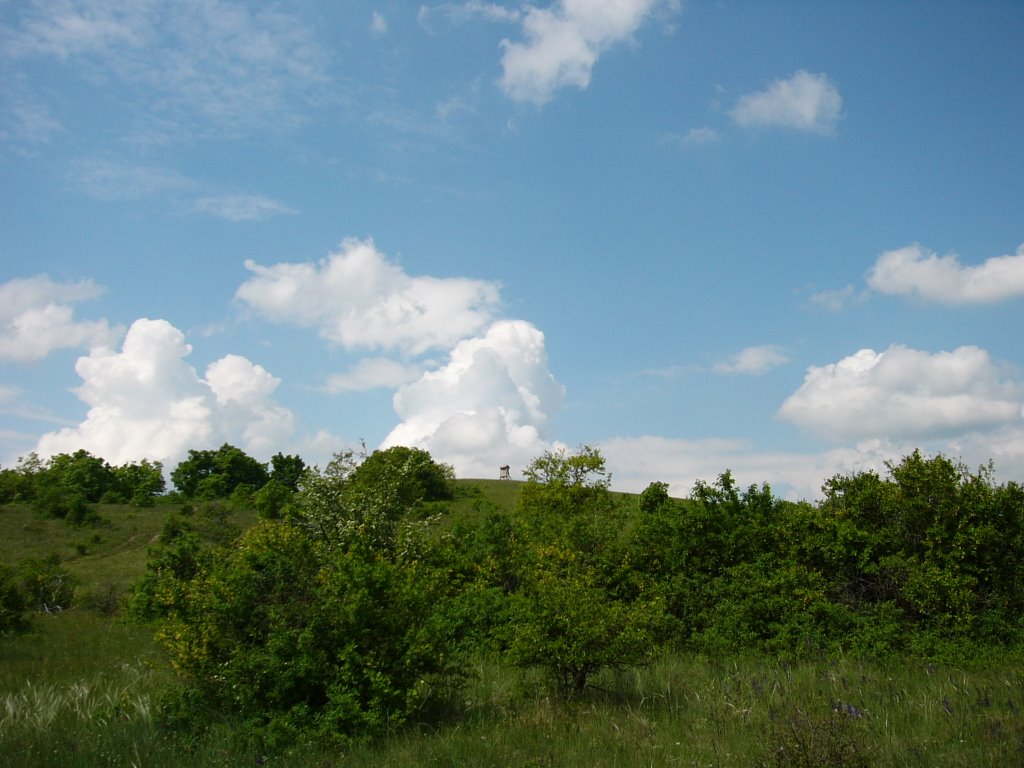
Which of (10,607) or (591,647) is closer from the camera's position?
(591,647)

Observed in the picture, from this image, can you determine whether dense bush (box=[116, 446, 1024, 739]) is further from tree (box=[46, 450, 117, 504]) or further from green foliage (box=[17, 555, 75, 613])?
tree (box=[46, 450, 117, 504])

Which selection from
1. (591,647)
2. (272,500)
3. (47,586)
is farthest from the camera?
(272,500)

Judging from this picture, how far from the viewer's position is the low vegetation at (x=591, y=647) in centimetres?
716

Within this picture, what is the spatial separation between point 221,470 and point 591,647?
82.3m

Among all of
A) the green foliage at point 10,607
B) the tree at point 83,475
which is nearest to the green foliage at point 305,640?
the green foliage at point 10,607

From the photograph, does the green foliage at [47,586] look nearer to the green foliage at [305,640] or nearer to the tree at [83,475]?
the green foliage at [305,640]

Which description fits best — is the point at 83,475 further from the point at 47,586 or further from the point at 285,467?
the point at 47,586

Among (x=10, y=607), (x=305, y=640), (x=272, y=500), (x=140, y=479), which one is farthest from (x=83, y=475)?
(x=305, y=640)

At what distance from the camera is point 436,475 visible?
209 ft

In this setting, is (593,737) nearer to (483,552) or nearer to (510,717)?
(510,717)

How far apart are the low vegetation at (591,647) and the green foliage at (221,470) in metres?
65.9

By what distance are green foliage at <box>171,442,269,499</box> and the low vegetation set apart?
2595 inches

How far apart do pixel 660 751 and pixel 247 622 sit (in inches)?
190

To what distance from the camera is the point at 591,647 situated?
897cm
